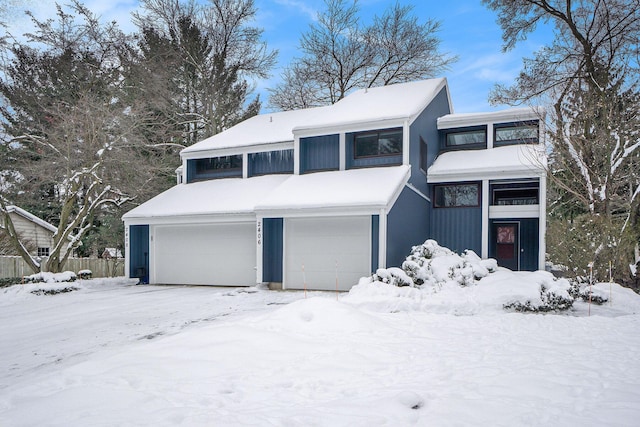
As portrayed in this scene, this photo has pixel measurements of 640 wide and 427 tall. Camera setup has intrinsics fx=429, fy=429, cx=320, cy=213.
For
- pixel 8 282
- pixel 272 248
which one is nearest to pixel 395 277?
pixel 272 248

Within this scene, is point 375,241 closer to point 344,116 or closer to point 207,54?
point 344,116

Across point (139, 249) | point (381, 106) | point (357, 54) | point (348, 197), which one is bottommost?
point (139, 249)

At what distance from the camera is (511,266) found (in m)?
15.6

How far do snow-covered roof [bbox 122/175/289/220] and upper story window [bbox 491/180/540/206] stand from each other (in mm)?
7646

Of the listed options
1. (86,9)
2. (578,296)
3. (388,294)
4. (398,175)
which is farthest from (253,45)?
(578,296)

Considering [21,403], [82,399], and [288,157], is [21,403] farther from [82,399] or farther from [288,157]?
[288,157]

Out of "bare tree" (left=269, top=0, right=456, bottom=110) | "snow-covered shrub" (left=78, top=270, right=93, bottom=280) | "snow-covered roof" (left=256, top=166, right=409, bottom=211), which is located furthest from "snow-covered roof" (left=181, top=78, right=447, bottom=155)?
"bare tree" (left=269, top=0, right=456, bottom=110)

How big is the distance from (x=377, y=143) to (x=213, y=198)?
5894 millimetres

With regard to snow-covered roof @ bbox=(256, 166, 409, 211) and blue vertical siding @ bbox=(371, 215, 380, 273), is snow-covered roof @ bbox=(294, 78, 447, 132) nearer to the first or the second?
snow-covered roof @ bbox=(256, 166, 409, 211)

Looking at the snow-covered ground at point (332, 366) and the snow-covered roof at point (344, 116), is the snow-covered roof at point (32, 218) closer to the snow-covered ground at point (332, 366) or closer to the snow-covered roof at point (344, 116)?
the snow-covered roof at point (344, 116)

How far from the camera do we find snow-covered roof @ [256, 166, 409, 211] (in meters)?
A: 11.4

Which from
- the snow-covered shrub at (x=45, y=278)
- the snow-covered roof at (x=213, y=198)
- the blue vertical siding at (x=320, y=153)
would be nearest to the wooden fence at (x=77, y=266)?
the snow-covered shrub at (x=45, y=278)

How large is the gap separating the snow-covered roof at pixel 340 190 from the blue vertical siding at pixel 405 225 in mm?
569

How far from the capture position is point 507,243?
15.8m
